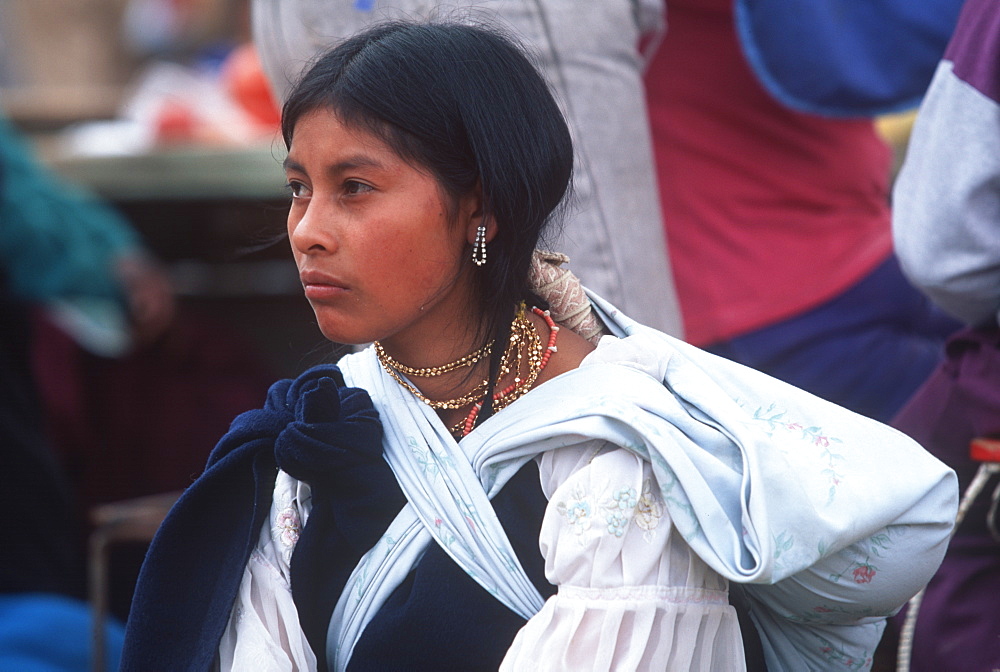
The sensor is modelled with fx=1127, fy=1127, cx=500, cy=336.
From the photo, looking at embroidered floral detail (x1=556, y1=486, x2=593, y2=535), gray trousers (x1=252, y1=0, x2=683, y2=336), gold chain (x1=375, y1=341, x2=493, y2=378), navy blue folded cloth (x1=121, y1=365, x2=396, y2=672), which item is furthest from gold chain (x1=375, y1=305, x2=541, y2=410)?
gray trousers (x1=252, y1=0, x2=683, y2=336)

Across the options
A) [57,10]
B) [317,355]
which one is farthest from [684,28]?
[57,10]

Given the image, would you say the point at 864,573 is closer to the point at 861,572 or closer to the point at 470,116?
the point at 861,572

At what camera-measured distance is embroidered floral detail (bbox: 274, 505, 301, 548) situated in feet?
5.06

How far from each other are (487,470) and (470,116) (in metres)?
0.46

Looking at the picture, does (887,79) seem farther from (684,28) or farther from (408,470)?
(408,470)

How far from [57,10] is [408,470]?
9.87m

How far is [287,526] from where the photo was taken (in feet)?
5.08

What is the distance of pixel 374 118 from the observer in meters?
1.43

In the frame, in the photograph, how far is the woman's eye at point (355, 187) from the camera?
4.75 ft

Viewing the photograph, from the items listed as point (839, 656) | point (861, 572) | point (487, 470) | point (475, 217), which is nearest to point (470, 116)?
point (475, 217)

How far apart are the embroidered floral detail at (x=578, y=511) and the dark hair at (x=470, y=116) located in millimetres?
218

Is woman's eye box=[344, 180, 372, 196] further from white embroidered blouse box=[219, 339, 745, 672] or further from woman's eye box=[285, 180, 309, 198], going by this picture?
white embroidered blouse box=[219, 339, 745, 672]

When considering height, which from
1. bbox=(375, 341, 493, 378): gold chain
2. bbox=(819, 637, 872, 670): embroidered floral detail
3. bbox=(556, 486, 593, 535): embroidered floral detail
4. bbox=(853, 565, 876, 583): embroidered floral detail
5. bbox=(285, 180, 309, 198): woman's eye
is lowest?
bbox=(819, 637, 872, 670): embroidered floral detail

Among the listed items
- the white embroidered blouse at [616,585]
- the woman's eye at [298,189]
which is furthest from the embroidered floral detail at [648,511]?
the woman's eye at [298,189]
